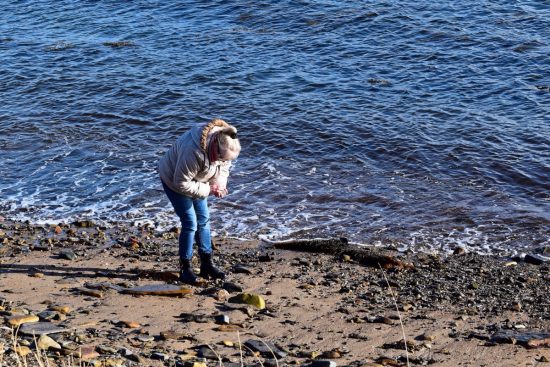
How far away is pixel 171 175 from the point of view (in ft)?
27.1

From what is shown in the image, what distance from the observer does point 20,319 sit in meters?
7.38

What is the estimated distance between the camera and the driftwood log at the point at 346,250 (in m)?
9.75

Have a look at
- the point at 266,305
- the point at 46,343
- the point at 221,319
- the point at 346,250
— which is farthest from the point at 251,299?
the point at 346,250

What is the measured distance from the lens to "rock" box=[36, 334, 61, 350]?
6.71 metres

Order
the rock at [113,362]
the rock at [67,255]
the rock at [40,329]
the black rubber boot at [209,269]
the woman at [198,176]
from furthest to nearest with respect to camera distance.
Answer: the rock at [67,255] → the black rubber boot at [209,269] → the woman at [198,176] → the rock at [40,329] → the rock at [113,362]

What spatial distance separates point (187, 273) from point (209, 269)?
0.26 metres

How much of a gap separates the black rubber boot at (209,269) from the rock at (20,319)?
196cm

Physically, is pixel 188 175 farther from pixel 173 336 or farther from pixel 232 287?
pixel 173 336

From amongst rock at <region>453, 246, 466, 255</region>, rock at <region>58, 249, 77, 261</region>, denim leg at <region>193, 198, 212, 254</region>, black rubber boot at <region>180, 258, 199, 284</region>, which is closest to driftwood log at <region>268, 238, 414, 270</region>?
rock at <region>453, 246, 466, 255</region>

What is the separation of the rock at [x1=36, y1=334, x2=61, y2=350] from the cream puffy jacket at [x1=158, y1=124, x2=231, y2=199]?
1.91 meters

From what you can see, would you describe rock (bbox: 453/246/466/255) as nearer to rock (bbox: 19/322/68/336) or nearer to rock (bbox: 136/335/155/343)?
rock (bbox: 136/335/155/343)

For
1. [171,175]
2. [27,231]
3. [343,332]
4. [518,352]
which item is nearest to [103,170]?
[27,231]

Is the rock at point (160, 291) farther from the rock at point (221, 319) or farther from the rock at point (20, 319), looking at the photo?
the rock at point (20, 319)

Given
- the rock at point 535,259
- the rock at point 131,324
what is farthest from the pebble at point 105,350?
the rock at point 535,259
